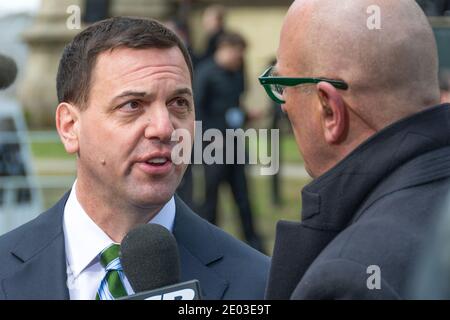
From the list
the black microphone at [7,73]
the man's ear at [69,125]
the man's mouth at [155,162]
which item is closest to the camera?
the man's mouth at [155,162]

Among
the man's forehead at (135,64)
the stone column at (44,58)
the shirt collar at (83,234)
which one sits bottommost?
the stone column at (44,58)

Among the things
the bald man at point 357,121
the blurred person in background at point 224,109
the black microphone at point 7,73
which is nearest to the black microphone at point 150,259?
the bald man at point 357,121

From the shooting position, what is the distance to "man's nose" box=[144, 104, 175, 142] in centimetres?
299

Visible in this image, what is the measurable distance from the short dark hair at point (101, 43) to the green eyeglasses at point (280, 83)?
1.39 ft

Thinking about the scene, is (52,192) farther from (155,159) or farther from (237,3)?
(237,3)

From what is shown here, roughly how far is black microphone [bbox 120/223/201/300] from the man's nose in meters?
0.37

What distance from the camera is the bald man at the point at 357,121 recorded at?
248 cm

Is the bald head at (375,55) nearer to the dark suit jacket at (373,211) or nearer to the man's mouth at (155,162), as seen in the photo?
the dark suit jacket at (373,211)

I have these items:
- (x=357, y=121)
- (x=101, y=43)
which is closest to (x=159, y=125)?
(x=101, y=43)

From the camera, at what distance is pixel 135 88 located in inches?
119

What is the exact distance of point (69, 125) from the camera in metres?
3.19
